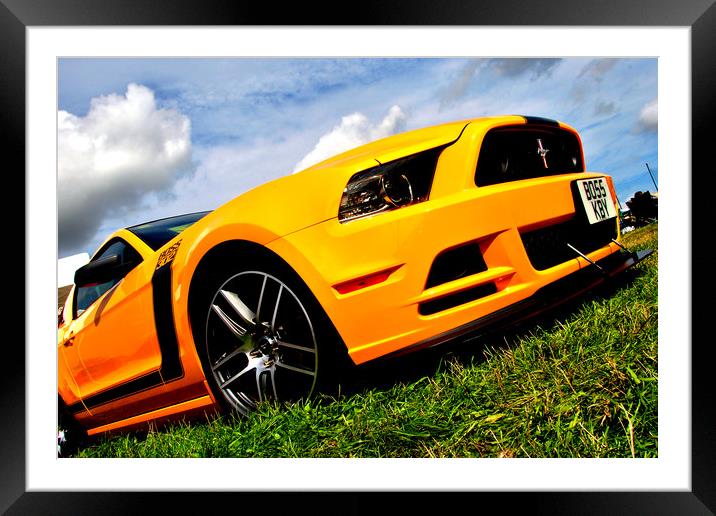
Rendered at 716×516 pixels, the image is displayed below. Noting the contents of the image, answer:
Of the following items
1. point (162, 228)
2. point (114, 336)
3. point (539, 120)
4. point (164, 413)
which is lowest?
point (164, 413)

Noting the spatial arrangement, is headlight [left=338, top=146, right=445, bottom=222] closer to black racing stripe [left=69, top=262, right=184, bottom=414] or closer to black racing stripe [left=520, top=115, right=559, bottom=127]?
black racing stripe [left=520, top=115, right=559, bottom=127]

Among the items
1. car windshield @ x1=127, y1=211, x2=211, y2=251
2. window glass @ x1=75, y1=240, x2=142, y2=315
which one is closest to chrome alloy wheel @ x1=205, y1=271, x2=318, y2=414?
car windshield @ x1=127, y1=211, x2=211, y2=251

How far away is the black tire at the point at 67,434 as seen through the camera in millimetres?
2484

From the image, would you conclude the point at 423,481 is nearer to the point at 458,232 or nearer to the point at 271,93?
the point at 458,232

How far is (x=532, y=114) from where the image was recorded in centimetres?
234

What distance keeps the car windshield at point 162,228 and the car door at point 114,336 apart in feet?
0.27

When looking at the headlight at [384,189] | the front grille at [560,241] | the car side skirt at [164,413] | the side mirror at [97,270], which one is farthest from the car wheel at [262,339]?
the front grille at [560,241]

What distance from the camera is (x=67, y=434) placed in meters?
2.61

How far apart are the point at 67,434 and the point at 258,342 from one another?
4.43 feet

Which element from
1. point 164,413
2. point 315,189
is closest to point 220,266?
point 315,189

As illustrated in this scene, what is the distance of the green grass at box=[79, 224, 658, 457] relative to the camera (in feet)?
6.59

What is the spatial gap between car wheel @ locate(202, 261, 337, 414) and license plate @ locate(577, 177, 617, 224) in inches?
46.5
